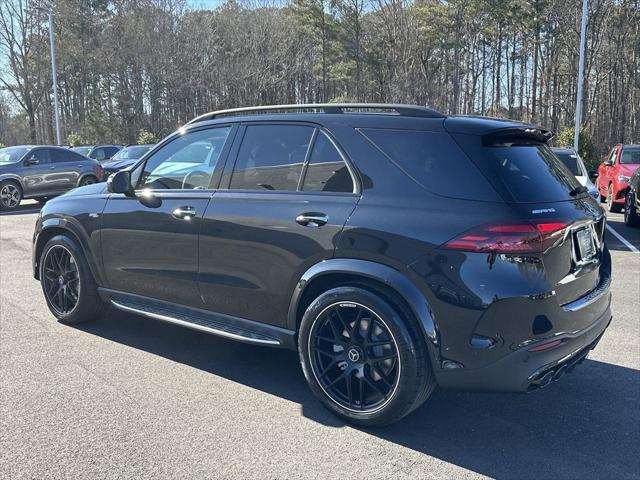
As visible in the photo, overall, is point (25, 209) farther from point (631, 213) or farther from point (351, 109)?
point (631, 213)

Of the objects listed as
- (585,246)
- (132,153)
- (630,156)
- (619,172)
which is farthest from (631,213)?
(132,153)

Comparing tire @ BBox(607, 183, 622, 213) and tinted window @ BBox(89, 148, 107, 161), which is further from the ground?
tinted window @ BBox(89, 148, 107, 161)

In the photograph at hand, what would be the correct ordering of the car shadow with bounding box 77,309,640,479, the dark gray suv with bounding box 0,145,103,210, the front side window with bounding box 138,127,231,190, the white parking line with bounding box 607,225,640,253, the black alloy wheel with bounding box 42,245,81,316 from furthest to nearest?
the dark gray suv with bounding box 0,145,103,210 → the white parking line with bounding box 607,225,640,253 → the black alloy wheel with bounding box 42,245,81,316 → the front side window with bounding box 138,127,231,190 → the car shadow with bounding box 77,309,640,479

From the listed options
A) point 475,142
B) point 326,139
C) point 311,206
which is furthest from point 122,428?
point 475,142

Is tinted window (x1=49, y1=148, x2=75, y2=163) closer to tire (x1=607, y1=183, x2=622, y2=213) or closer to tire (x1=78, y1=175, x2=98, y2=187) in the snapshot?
tire (x1=78, y1=175, x2=98, y2=187)

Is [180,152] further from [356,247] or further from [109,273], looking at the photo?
[356,247]

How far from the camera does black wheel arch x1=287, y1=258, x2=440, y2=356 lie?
3133mm

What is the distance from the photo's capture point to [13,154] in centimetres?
1580

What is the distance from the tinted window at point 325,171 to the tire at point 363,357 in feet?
2.11

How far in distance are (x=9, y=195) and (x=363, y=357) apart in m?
14.5

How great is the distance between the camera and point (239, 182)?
13.3 ft

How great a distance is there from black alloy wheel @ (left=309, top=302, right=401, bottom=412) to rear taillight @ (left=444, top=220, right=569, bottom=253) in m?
0.69

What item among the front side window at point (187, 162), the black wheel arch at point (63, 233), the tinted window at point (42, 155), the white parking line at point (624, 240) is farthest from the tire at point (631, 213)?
the tinted window at point (42, 155)

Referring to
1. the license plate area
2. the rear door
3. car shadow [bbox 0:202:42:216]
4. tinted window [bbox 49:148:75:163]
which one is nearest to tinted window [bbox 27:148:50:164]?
tinted window [bbox 49:148:75:163]
